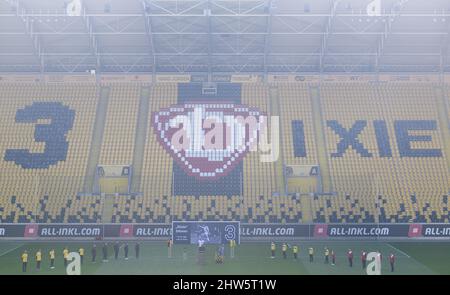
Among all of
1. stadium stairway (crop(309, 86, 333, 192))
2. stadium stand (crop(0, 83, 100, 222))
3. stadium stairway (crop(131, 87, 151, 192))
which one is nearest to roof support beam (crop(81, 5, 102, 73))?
stadium stand (crop(0, 83, 100, 222))

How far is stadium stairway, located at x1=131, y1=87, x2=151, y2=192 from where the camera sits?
1291 inches

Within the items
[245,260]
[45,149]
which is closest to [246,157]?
[245,260]

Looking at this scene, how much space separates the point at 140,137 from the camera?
35.3 meters

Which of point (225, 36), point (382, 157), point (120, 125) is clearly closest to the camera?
point (382, 157)

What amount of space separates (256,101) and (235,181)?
296 inches

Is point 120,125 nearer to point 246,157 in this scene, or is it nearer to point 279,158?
point 246,157

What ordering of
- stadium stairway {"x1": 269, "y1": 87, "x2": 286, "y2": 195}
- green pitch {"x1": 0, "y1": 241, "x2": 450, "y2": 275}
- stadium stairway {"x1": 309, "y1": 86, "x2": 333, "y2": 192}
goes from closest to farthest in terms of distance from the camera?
green pitch {"x1": 0, "y1": 241, "x2": 450, "y2": 275}
stadium stairway {"x1": 269, "y1": 87, "x2": 286, "y2": 195}
stadium stairway {"x1": 309, "y1": 86, "x2": 333, "y2": 192}

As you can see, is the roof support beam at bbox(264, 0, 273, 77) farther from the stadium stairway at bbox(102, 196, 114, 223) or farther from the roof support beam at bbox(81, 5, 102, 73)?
the stadium stairway at bbox(102, 196, 114, 223)

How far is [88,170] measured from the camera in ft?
109

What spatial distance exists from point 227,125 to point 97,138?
9.73 m

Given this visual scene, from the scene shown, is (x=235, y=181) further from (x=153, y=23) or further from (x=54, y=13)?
(x=54, y=13)

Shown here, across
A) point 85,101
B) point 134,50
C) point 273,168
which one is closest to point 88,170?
point 85,101

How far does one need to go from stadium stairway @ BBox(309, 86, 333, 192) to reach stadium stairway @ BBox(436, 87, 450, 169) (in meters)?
8.78

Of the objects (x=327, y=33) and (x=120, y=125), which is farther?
(x=120, y=125)
